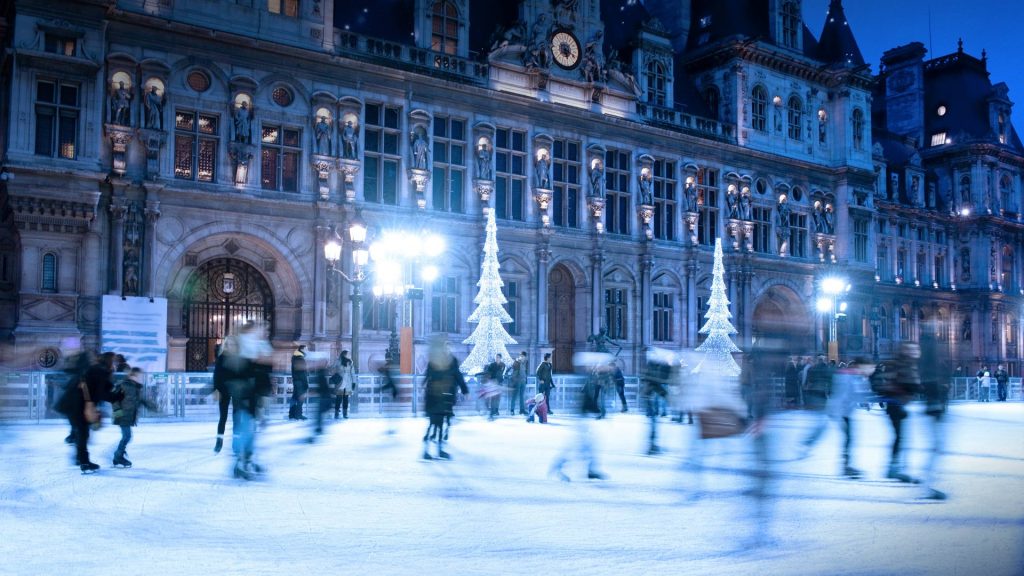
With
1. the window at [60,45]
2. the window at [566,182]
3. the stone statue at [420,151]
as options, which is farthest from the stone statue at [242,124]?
the window at [566,182]

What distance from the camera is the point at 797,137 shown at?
46562mm

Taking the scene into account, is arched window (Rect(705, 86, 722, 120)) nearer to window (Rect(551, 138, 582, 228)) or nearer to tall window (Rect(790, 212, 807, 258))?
tall window (Rect(790, 212, 807, 258))

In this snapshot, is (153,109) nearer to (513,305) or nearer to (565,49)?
(513,305)

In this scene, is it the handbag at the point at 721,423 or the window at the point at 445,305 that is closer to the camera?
the handbag at the point at 721,423

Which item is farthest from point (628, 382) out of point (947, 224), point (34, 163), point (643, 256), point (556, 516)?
point (947, 224)

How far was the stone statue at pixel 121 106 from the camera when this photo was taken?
27891mm

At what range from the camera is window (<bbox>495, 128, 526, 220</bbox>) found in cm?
3625

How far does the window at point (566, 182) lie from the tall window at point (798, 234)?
13.2 metres

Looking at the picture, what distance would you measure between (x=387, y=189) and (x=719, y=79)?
18418mm

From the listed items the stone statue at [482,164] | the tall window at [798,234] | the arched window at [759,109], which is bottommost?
the tall window at [798,234]

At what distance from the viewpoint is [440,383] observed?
15.3 m

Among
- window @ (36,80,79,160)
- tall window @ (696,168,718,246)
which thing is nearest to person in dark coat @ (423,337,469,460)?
window @ (36,80,79,160)

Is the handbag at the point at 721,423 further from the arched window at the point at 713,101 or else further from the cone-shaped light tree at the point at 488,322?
the arched window at the point at 713,101

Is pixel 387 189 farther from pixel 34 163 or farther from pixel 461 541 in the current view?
pixel 461 541
